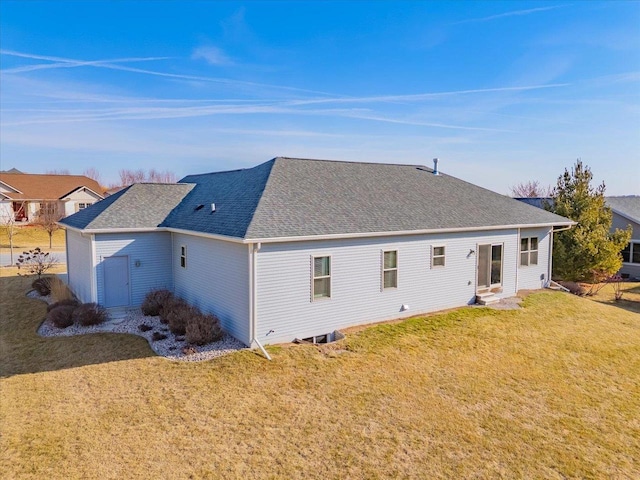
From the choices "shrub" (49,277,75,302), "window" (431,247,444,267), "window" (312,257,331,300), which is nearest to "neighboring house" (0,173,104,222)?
"shrub" (49,277,75,302)

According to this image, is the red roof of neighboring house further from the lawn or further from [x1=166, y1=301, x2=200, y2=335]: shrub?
[x1=166, y1=301, x2=200, y2=335]: shrub

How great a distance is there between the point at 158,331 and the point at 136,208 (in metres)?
5.63

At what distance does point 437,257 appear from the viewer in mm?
14539

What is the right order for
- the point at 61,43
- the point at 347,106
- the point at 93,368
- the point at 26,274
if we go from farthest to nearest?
1. the point at 347,106
2. the point at 26,274
3. the point at 61,43
4. the point at 93,368

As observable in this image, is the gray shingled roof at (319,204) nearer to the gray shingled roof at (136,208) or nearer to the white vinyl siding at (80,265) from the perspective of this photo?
the gray shingled roof at (136,208)

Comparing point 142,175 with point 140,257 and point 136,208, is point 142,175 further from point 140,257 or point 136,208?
point 140,257

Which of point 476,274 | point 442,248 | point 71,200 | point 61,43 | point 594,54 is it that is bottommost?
point 476,274

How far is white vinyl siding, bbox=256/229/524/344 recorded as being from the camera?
11078 mm

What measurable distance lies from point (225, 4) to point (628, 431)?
18.7m

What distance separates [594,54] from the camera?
687 inches

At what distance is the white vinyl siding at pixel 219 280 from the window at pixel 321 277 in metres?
0.31

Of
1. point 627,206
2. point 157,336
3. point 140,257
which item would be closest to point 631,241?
point 627,206

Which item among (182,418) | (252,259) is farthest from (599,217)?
(182,418)

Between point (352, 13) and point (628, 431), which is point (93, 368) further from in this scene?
point (352, 13)
